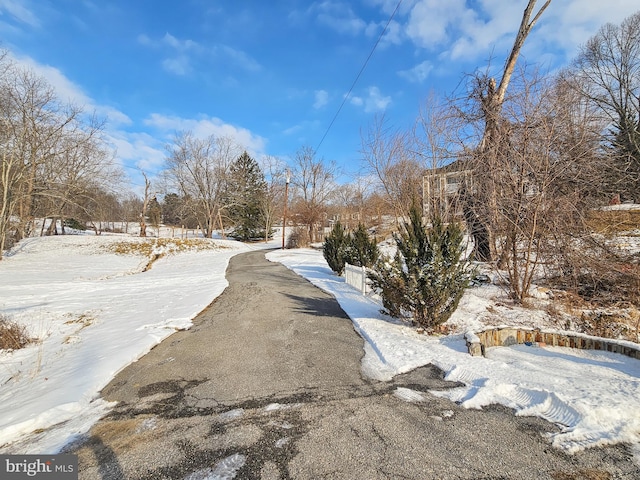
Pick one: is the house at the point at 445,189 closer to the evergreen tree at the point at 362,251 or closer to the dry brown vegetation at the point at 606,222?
the evergreen tree at the point at 362,251

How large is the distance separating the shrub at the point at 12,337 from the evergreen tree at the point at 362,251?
8.77 metres

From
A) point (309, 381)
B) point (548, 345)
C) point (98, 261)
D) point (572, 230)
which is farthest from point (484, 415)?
point (98, 261)

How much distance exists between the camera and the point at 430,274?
4.91m

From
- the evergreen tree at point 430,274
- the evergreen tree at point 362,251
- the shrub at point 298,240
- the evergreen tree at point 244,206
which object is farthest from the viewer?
the evergreen tree at point 244,206

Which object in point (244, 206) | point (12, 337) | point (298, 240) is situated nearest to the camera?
point (12, 337)

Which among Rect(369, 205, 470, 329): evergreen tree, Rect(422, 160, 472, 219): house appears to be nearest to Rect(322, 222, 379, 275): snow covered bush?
Rect(422, 160, 472, 219): house

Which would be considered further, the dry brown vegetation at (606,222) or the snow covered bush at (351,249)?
the snow covered bush at (351,249)

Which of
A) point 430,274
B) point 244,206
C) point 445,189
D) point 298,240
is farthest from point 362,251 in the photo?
point 244,206

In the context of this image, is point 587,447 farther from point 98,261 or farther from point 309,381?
point 98,261

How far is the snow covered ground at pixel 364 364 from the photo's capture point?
2.46m

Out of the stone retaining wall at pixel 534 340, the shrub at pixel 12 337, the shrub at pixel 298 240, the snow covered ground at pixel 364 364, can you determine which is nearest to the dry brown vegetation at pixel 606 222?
the snow covered ground at pixel 364 364

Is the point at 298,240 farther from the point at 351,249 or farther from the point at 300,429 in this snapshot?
the point at 300,429

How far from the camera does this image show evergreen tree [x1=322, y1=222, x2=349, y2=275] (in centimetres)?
1166

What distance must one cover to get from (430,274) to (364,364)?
197 centimetres
